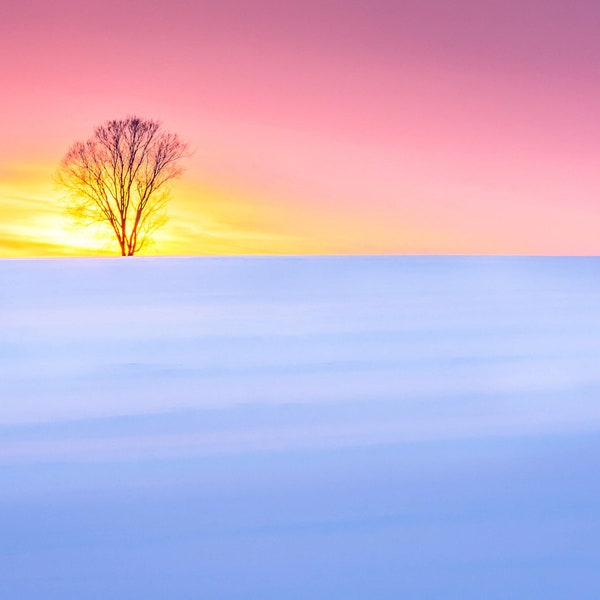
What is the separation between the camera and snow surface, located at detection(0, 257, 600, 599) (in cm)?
131

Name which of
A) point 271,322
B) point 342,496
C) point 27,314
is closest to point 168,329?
point 271,322

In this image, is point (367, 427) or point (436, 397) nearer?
point (367, 427)

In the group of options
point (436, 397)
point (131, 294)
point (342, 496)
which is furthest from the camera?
point (131, 294)

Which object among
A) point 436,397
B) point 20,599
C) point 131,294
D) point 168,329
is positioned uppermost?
point 131,294

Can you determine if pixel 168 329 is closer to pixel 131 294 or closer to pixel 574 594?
pixel 131 294

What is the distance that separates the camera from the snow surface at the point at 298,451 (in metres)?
1.31

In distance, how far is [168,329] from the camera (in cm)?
367

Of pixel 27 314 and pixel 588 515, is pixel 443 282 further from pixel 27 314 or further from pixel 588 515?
pixel 588 515

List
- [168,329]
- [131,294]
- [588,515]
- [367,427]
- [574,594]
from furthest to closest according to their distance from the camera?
[131,294], [168,329], [367,427], [588,515], [574,594]

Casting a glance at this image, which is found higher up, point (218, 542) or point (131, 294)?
point (131, 294)

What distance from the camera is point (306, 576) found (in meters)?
1.29

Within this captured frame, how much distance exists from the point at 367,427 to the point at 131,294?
281 cm

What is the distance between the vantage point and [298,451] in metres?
1.95

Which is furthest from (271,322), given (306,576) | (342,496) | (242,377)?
(306,576)
